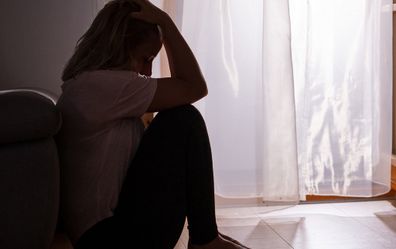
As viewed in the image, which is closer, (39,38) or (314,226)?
(314,226)

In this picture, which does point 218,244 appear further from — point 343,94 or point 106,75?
point 343,94

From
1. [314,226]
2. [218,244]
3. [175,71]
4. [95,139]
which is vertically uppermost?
[175,71]

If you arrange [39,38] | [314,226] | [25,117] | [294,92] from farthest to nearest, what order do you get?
[39,38], [294,92], [314,226], [25,117]

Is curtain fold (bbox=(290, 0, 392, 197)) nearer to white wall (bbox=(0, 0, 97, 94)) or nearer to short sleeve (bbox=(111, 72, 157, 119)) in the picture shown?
white wall (bbox=(0, 0, 97, 94))

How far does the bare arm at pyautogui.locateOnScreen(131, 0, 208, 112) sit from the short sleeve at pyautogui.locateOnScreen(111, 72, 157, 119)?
2cm

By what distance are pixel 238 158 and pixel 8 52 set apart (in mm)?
1034

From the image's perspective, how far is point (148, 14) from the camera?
3.72ft

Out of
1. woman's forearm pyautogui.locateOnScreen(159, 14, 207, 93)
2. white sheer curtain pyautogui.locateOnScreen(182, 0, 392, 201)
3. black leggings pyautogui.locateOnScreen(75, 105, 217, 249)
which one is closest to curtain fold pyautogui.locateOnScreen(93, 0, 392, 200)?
white sheer curtain pyautogui.locateOnScreen(182, 0, 392, 201)

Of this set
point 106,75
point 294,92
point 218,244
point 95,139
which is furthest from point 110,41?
point 294,92

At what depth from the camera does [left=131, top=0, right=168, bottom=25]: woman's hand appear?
112 centimetres

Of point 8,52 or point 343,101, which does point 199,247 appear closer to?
point 343,101

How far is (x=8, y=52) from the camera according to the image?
6.58 ft

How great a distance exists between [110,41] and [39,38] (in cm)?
106

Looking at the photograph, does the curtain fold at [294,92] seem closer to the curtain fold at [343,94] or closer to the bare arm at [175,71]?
the curtain fold at [343,94]
